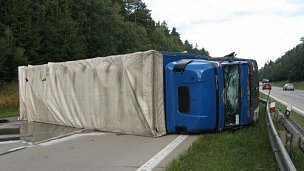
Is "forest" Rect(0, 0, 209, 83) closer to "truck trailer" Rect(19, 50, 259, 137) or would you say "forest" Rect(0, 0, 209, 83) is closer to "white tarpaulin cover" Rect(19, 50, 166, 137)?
"white tarpaulin cover" Rect(19, 50, 166, 137)

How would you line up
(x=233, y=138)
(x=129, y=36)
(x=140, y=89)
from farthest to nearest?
(x=129, y=36) → (x=140, y=89) → (x=233, y=138)

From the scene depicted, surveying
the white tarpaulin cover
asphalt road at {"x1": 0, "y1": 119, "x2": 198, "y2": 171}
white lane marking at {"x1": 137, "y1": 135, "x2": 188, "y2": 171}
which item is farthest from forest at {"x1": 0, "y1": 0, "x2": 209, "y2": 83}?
white lane marking at {"x1": 137, "y1": 135, "x2": 188, "y2": 171}

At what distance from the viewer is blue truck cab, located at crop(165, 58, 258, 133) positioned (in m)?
10.7

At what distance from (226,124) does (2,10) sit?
4131 centimetres

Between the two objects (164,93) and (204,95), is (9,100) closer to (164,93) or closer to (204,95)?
(164,93)

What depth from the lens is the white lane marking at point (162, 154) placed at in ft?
24.2

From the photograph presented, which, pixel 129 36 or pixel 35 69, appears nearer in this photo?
pixel 35 69

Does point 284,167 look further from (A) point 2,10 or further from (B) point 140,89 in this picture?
(A) point 2,10

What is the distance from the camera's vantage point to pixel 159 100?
1119cm

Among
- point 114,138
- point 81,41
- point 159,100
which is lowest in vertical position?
point 114,138

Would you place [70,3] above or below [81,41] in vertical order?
above

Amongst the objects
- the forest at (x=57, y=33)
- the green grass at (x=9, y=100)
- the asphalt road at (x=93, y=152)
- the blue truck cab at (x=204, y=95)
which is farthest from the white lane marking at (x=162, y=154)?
the forest at (x=57, y=33)

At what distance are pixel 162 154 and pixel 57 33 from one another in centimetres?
4434

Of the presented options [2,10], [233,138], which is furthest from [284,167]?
[2,10]
